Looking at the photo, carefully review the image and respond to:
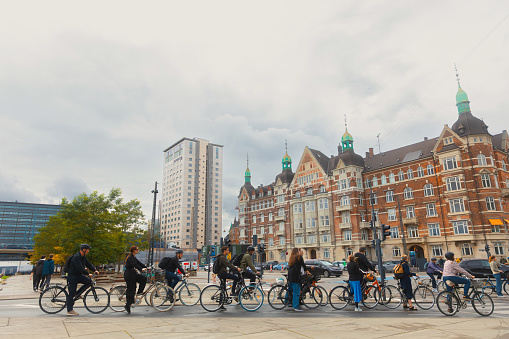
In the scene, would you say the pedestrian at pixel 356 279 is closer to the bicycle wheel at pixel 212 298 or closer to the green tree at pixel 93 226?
the bicycle wheel at pixel 212 298

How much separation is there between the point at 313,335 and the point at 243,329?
148 cm

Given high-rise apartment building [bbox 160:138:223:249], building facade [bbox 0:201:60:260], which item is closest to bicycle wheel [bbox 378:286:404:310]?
high-rise apartment building [bbox 160:138:223:249]

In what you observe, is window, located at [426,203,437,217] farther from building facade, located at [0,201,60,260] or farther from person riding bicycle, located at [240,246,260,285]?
building facade, located at [0,201,60,260]

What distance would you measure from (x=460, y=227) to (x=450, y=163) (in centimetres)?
824

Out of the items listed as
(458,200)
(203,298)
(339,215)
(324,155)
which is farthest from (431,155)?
(203,298)

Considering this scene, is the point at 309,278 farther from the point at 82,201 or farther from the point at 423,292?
the point at 82,201

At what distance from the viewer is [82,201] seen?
2788cm

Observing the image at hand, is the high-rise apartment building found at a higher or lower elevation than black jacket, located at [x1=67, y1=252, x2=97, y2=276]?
higher

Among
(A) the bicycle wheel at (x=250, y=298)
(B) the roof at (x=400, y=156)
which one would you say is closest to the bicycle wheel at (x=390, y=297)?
(A) the bicycle wheel at (x=250, y=298)

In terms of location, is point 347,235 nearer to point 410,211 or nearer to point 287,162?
point 410,211

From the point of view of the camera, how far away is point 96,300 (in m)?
9.05

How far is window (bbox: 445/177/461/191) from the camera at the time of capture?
4250 centimetres

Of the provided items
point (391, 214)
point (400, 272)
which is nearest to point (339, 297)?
point (400, 272)

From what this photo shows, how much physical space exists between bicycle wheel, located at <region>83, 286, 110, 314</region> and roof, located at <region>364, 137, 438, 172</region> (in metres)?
48.1
